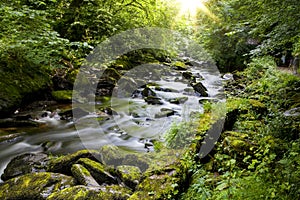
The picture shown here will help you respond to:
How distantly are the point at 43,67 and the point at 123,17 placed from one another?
4.22m

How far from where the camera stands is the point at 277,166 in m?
2.62

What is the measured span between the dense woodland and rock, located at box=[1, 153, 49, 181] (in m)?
2.09

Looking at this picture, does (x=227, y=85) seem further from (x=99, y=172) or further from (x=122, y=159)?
(x=99, y=172)

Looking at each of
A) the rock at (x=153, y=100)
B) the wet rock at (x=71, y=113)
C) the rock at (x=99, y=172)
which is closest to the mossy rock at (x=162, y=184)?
the rock at (x=99, y=172)

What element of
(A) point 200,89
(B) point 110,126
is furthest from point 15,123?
(A) point 200,89

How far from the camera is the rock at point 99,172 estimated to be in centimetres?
360

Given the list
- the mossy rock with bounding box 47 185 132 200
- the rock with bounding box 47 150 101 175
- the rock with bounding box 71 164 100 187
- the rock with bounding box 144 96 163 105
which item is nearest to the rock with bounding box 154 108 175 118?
the rock with bounding box 144 96 163 105

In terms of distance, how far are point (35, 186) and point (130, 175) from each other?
1347 mm

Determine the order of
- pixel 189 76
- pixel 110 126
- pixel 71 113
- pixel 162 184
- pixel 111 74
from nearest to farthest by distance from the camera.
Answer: pixel 162 184 → pixel 110 126 → pixel 71 113 → pixel 111 74 → pixel 189 76

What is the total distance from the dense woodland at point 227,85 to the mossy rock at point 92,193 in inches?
18.6

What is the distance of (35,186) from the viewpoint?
343cm

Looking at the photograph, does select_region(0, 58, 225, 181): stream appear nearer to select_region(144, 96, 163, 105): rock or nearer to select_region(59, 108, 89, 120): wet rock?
select_region(144, 96, 163, 105): rock

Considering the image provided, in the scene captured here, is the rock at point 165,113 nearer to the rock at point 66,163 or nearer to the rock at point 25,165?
the rock at point 66,163

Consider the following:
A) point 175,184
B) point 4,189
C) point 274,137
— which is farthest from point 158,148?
point 4,189
